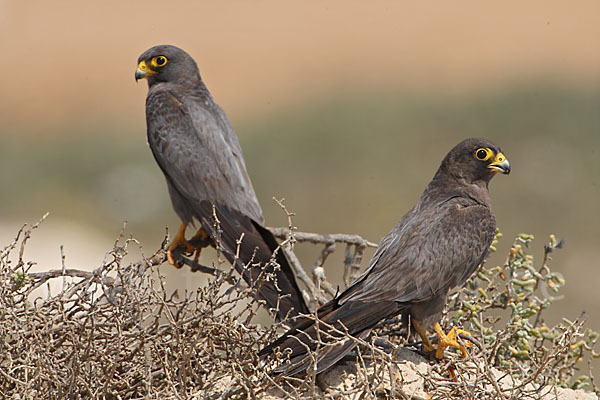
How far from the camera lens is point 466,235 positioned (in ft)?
16.0

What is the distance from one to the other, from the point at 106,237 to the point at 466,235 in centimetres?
1114

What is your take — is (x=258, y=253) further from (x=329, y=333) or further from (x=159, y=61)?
(x=159, y=61)

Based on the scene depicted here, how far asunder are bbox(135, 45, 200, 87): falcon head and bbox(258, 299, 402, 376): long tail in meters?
2.88

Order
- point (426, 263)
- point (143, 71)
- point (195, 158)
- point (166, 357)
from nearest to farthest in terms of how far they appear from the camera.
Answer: point (166, 357) → point (426, 263) → point (195, 158) → point (143, 71)

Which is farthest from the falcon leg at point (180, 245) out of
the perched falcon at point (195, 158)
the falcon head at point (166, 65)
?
the falcon head at point (166, 65)

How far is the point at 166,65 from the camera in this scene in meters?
6.72

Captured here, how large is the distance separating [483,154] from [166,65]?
2.73 metres

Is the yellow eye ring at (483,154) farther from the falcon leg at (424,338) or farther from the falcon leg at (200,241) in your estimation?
the falcon leg at (200,241)

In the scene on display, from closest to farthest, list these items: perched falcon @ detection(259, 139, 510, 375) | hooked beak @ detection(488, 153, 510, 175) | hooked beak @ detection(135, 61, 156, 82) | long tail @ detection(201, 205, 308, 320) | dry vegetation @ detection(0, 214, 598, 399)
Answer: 1. dry vegetation @ detection(0, 214, 598, 399)
2. perched falcon @ detection(259, 139, 510, 375)
3. long tail @ detection(201, 205, 308, 320)
4. hooked beak @ detection(488, 153, 510, 175)
5. hooked beak @ detection(135, 61, 156, 82)

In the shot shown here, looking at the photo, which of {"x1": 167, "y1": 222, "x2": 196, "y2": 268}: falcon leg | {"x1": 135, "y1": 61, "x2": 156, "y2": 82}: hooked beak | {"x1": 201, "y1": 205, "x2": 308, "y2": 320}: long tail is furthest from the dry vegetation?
{"x1": 135, "y1": 61, "x2": 156, "y2": 82}: hooked beak

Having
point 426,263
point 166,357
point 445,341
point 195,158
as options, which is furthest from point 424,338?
point 195,158

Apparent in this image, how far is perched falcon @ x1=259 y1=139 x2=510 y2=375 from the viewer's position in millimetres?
4418

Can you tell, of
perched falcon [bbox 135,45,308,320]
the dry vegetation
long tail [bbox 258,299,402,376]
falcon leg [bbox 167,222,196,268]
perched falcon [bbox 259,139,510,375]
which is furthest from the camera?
falcon leg [bbox 167,222,196,268]

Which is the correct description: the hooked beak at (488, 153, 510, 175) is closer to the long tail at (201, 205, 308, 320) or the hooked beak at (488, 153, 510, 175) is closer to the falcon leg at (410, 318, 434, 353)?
the falcon leg at (410, 318, 434, 353)
